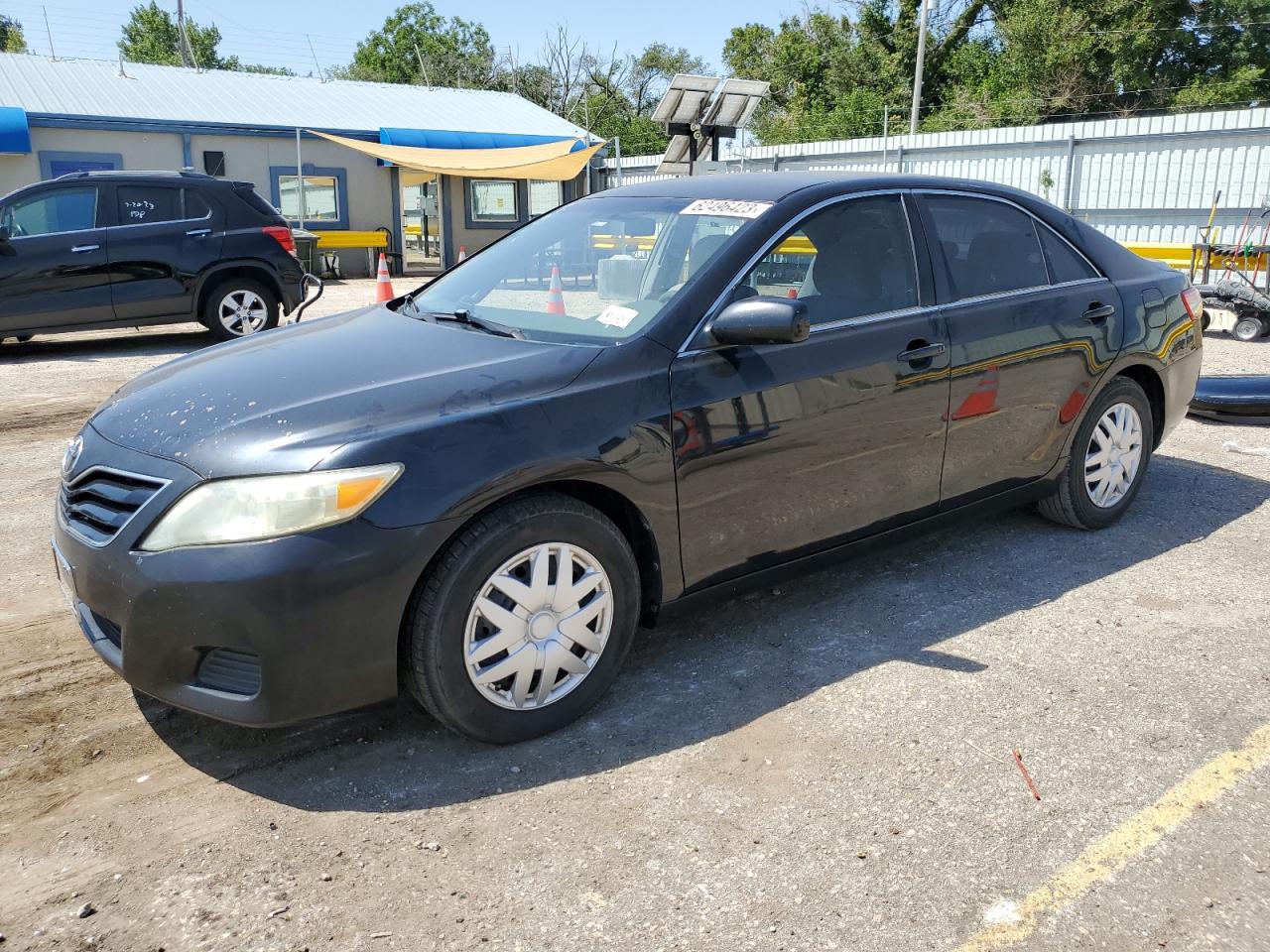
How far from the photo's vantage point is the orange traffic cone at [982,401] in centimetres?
413

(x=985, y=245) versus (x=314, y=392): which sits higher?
(x=985, y=245)

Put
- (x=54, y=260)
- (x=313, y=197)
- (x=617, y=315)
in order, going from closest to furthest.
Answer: (x=617, y=315) < (x=54, y=260) < (x=313, y=197)

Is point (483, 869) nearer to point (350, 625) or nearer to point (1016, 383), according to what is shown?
point (350, 625)

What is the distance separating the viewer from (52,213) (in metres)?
10.4

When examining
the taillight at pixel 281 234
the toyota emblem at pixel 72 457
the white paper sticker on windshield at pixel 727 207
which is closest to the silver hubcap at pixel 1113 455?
the white paper sticker on windshield at pixel 727 207

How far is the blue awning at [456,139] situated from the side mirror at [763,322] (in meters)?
22.1

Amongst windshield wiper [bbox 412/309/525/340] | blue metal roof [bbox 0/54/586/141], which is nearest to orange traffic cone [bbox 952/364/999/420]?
windshield wiper [bbox 412/309/525/340]

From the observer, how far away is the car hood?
2797mm

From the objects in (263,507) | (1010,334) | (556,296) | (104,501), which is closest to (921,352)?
(1010,334)

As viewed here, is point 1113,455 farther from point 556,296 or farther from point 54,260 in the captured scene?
point 54,260

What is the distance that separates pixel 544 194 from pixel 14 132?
12059 mm

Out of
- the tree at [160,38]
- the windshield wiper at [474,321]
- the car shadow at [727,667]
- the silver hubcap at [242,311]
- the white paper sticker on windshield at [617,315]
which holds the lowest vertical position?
the car shadow at [727,667]

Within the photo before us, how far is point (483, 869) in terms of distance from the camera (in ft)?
8.43

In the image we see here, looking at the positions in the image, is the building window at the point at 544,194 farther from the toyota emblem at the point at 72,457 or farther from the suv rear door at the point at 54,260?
the toyota emblem at the point at 72,457
